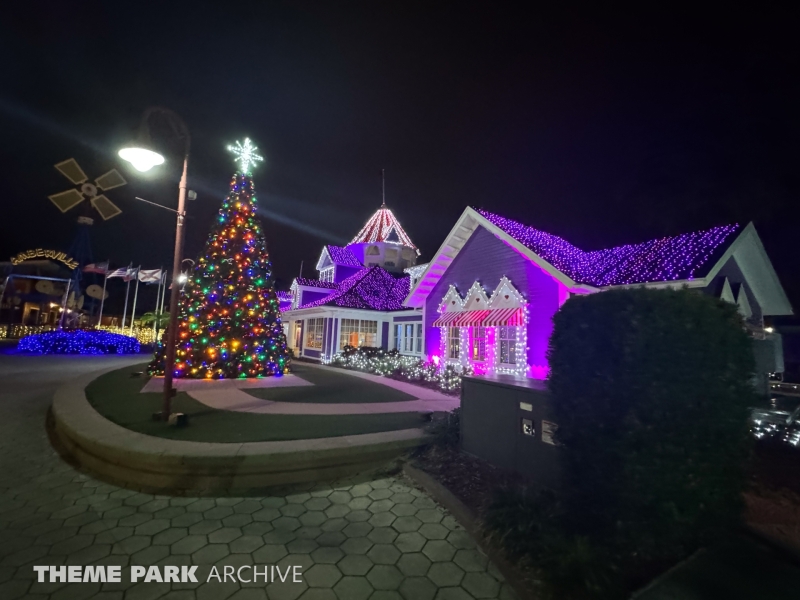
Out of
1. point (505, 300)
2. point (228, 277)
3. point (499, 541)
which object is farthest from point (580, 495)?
point (228, 277)

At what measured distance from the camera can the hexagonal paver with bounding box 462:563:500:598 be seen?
Answer: 2744 millimetres

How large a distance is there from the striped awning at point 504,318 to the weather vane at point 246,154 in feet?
32.4

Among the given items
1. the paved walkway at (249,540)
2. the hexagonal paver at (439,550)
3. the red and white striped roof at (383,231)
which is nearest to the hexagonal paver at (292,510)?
the paved walkway at (249,540)

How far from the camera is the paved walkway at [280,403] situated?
7.68 metres

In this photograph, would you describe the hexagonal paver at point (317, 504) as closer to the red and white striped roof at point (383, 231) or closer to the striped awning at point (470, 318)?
the striped awning at point (470, 318)

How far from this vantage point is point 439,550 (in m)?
3.26

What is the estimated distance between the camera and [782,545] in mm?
3035

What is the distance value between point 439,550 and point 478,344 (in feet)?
35.5

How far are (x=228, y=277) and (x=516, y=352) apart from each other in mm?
10168

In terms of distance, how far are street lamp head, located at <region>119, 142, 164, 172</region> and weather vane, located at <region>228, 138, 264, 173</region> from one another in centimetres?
722

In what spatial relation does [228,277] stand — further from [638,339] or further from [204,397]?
[638,339]

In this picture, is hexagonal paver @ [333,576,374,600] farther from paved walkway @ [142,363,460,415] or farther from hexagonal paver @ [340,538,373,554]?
paved walkway @ [142,363,460,415]

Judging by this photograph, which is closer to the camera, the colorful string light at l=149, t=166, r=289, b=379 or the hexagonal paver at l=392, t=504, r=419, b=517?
the hexagonal paver at l=392, t=504, r=419, b=517

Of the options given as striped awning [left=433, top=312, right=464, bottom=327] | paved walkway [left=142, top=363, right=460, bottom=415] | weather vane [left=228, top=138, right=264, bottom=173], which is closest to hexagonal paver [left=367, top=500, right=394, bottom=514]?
paved walkway [left=142, top=363, right=460, bottom=415]
